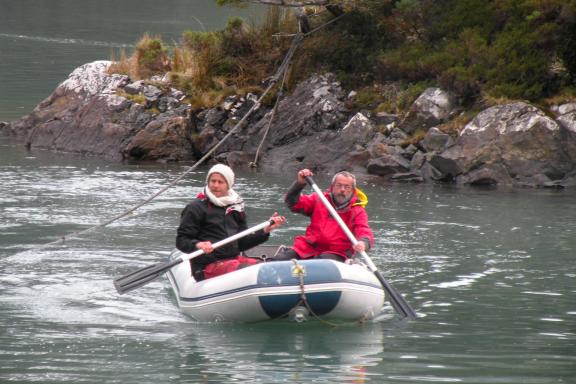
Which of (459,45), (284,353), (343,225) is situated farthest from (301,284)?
(459,45)

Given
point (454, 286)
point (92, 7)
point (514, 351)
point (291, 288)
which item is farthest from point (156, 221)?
point (92, 7)

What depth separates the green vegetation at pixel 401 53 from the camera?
1848 cm

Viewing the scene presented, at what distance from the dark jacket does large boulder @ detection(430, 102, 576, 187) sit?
26.6 ft

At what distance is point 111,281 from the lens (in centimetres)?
1111

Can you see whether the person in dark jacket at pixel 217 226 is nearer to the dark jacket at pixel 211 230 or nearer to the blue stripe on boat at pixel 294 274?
the dark jacket at pixel 211 230

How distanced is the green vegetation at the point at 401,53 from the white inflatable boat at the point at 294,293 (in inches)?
378

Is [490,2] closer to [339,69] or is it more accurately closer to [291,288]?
[339,69]

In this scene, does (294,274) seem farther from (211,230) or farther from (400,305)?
(211,230)

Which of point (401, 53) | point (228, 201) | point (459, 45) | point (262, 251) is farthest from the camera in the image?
point (401, 53)

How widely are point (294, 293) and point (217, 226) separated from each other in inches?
50.1

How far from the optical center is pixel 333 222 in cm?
1027

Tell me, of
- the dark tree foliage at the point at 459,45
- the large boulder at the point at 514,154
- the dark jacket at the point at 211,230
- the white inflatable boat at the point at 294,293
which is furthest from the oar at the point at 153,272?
the dark tree foliage at the point at 459,45

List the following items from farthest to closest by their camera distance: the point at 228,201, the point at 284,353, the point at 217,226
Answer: the point at 217,226, the point at 228,201, the point at 284,353

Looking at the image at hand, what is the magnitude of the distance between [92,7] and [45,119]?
1436 inches
